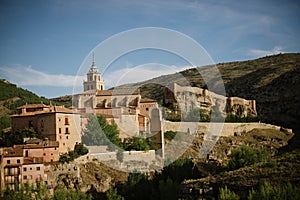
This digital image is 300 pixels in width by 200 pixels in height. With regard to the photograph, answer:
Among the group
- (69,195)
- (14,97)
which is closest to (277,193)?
(69,195)

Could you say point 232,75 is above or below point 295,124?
above

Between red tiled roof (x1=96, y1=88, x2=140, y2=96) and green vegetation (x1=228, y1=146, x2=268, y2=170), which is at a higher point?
red tiled roof (x1=96, y1=88, x2=140, y2=96)

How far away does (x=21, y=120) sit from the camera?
33312 mm

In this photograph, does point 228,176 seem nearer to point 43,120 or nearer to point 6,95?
point 43,120

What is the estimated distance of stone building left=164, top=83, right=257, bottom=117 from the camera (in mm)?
53375

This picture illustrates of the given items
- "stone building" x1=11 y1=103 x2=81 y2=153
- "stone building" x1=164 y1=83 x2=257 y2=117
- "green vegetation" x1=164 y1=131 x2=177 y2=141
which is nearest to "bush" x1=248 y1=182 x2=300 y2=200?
"stone building" x1=11 y1=103 x2=81 y2=153

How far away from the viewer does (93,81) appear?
53.9 metres

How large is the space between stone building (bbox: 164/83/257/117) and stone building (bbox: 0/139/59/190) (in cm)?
2488

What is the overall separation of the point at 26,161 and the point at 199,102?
34515 millimetres

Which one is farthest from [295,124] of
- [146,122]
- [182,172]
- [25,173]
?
[25,173]

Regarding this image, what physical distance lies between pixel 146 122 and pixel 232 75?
61586 mm

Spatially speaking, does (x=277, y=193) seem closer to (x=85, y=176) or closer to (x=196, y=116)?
(x=85, y=176)

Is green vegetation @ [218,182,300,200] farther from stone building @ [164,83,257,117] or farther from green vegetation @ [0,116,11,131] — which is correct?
stone building @ [164,83,257,117]

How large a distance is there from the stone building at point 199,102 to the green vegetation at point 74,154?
21728mm
